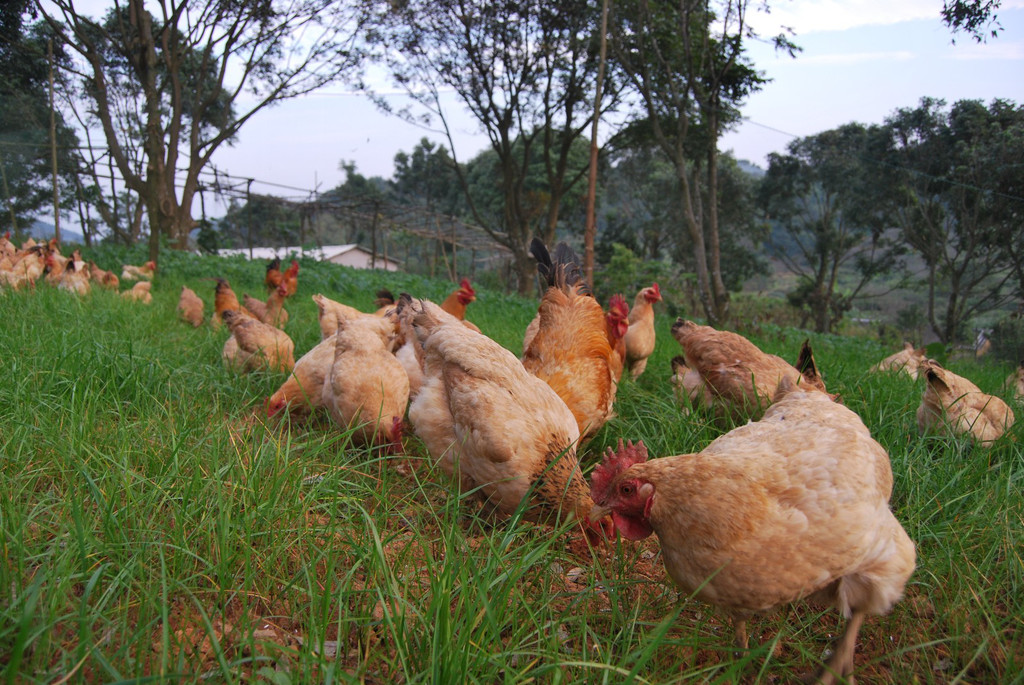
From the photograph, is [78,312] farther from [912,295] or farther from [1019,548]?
[912,295]

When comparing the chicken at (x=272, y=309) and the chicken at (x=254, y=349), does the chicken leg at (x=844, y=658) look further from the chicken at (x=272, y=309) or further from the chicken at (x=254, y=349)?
the chicken at (x=272, y=309)

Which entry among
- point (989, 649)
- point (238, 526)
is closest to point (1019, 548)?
point (989, 649)

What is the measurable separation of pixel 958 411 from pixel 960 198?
489cm

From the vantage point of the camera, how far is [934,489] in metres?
2.33

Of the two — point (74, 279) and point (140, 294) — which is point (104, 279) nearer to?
point (140, 294)

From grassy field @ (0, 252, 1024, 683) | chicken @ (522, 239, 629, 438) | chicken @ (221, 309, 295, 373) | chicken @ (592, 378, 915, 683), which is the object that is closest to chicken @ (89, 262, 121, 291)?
→ chicken @ (221, 309, 295, 373)

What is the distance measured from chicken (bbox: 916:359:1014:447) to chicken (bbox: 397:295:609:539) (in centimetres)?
197

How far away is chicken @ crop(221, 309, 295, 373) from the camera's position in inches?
156

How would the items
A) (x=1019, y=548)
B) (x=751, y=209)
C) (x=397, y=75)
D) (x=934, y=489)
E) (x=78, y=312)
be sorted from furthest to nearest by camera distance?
(x=751, y=209)
(x=397, y=75)
(x=78, y=312)
(x=934, y=489)
(x=1019, y=548)

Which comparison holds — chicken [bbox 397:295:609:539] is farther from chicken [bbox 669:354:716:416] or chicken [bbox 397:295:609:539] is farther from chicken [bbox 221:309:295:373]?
chicken [bbox 221:309:295:373]

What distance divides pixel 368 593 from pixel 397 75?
13266 millimetres

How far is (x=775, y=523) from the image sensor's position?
56.1 inches

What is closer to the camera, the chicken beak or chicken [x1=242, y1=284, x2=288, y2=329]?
the chicken beak

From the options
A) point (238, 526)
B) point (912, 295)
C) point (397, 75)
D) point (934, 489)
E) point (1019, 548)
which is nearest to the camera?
point (238, 526)
